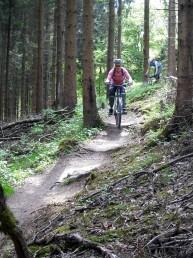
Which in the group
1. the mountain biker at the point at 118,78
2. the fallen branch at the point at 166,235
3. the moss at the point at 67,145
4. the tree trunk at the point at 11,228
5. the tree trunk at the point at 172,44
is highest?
the tree trunk at the point at 172,44

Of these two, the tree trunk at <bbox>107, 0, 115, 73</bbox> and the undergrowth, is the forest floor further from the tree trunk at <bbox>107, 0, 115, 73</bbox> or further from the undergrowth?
the tree trunk at <bbox>107, 0, 115, 73</bbox>

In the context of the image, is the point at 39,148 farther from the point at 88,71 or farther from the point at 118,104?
the point at 88,71

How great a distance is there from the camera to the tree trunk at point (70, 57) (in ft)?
53.2

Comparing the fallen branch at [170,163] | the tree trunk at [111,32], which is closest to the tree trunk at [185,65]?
the fallen branch at [170,163]

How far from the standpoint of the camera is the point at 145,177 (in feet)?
23.9

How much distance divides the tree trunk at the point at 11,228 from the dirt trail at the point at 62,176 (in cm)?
347

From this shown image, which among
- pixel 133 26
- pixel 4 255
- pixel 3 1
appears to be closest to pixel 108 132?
pixel 4 255

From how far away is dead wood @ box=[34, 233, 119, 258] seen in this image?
4.80 metres

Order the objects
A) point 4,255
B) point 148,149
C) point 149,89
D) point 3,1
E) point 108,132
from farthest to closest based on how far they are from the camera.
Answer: point 3,1 → point 149,89 → point 108,132 → point 148,149 → point 4,255

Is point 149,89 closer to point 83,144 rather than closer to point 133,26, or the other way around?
point 83,144

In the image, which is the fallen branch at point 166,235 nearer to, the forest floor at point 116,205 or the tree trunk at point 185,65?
the forest floor at point 116,205

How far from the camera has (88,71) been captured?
46.0ft

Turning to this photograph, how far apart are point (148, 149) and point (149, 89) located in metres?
13.1

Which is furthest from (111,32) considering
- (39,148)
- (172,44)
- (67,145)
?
(67,145)
